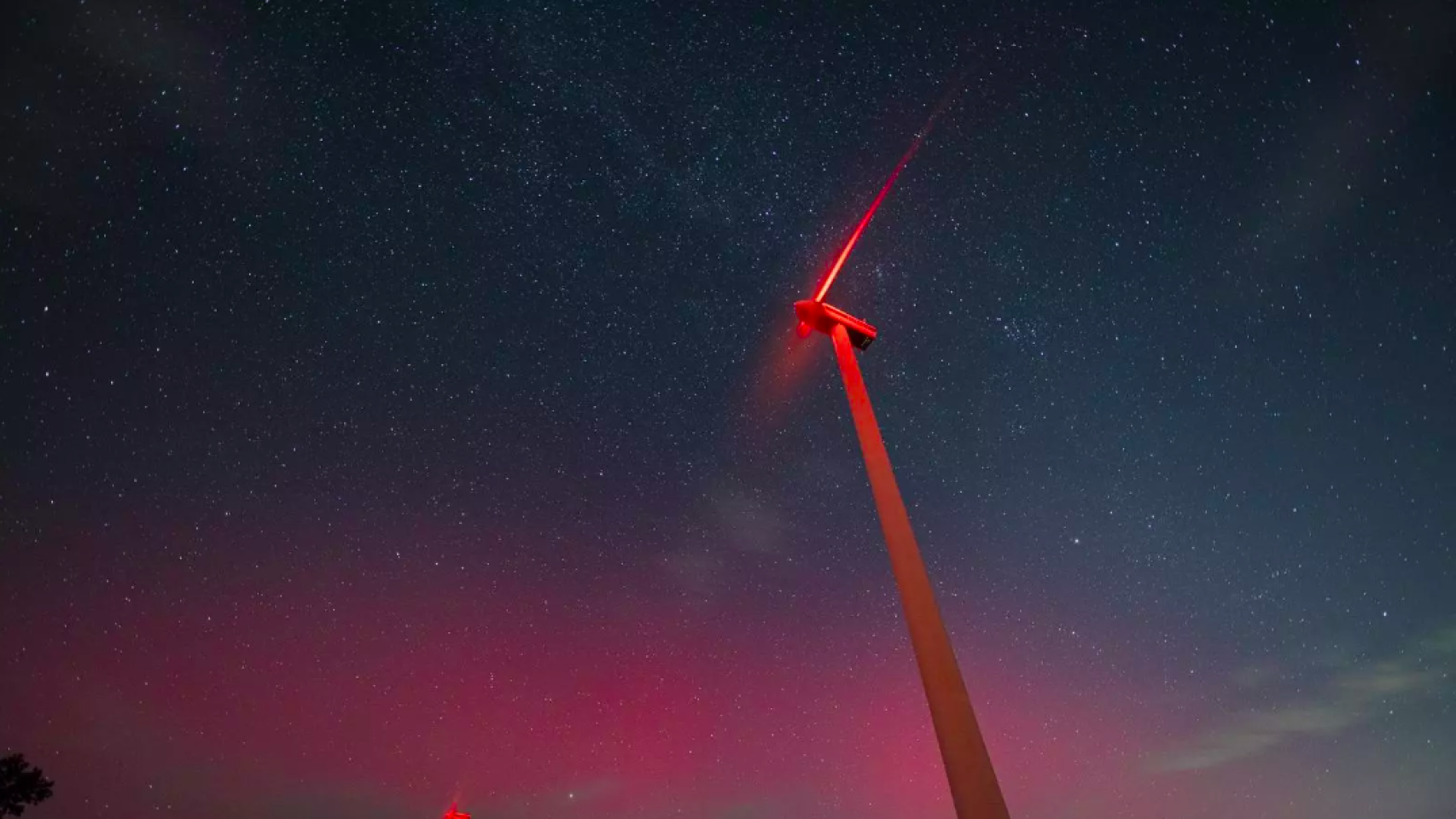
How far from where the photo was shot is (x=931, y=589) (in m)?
9.78

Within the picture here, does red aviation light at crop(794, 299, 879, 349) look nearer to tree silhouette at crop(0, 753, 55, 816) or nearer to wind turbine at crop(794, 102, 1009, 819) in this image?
wind turbine at crop(794, 102, 1009, 819)

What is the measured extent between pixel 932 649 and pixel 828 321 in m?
9.45

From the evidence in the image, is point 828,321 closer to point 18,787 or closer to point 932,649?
point 932,649

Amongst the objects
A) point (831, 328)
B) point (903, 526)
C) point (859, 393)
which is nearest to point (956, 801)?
point (903, 526)

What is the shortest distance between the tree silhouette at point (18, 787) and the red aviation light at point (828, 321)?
28.6 meters

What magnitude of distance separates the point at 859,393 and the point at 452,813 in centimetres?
4369

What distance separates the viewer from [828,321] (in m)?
17.0

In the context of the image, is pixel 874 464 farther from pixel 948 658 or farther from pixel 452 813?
pixel 452 813

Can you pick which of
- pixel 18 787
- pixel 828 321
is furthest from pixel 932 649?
pixel 18 787

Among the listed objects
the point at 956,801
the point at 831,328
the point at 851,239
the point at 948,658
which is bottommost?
the point at 956,801

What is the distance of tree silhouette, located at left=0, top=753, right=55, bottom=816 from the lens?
2280cm

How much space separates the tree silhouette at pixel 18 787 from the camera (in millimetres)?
22797

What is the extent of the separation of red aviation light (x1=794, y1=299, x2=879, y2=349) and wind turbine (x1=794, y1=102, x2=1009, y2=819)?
3184mm

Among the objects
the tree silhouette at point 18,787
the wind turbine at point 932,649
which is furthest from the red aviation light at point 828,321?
the tree silhouette at point 18,787
